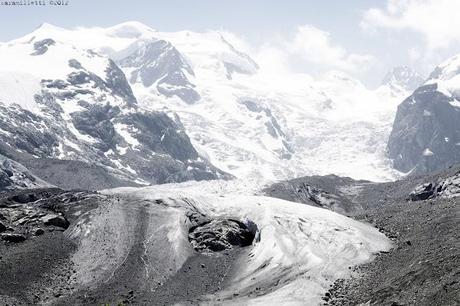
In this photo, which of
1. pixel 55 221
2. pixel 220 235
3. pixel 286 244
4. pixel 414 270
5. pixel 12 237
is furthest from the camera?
pixel 55 221

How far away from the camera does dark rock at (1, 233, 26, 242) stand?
84.4 meters

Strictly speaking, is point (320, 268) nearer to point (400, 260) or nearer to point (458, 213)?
point (400, 260)

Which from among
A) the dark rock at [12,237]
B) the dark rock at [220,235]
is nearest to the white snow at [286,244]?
the dark rock at [220,235]

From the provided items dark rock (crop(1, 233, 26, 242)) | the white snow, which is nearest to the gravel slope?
the white snow

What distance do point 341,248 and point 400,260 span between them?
12.4 m

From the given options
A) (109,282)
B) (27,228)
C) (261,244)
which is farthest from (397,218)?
(27,228)

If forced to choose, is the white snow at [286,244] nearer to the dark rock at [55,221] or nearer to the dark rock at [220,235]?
the dark rock at [220,235]

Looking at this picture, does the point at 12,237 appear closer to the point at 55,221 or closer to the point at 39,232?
the point at 39,232

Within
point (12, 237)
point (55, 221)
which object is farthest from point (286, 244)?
point (12, 237)

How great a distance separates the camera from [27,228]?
88.6 m

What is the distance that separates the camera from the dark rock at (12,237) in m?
84.4

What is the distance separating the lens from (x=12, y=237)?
84.8 metres

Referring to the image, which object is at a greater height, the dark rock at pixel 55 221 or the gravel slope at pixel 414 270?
the gravel slope at pixel 414 270

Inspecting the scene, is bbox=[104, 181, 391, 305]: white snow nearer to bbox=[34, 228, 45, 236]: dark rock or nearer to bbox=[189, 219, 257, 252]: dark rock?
bbox=[189, 219, 257, 252]: dark rock
